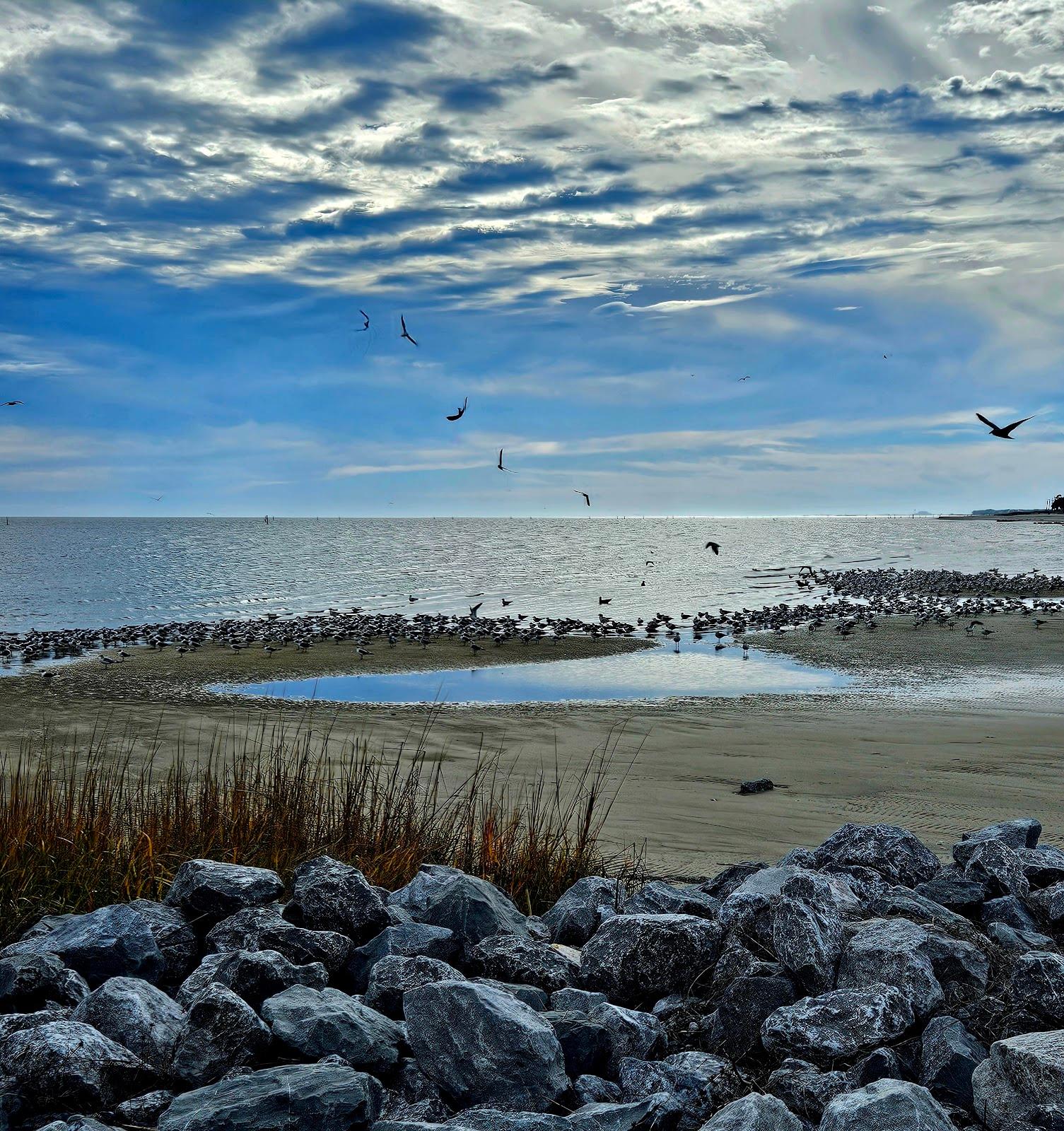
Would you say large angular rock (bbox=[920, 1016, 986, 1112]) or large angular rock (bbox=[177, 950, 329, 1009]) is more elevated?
large angular rock (bbox=[177, 950, 329, 1009])

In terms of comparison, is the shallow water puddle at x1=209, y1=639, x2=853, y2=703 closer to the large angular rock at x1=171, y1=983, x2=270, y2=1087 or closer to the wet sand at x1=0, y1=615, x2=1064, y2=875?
the wet sand at x1=0, y1=615, x2=1064, y2=875

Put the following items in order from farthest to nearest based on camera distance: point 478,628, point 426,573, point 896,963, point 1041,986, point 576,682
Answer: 1. point 426,573
2. point 478,628
3. point 576,682
4. point 896,963
5. point 1041,986

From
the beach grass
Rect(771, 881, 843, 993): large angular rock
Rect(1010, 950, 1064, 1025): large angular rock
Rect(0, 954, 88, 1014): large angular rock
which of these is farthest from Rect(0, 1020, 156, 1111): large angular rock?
Rect(1010, 950, 1064, 1025): large angular rock

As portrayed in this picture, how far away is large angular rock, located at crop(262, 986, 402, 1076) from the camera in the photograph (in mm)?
3656

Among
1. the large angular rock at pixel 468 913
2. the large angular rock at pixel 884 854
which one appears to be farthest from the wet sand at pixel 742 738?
the large angular rock at pixel 468 913

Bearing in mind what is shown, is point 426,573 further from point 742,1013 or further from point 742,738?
point 742,1013

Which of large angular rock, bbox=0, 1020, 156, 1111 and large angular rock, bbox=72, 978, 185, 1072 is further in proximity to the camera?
large angular rock, bbox=72, 978, 185, 1072

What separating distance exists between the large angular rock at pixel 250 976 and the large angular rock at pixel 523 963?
800mm

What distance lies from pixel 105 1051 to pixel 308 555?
8553 centimetres

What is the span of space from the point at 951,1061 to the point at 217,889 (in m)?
3.47

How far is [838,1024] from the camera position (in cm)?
387

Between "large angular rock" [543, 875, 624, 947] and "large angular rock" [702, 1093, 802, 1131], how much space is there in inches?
68.8

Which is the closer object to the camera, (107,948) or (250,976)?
(250,976)

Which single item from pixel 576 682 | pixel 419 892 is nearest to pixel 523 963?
pixel 419 892
